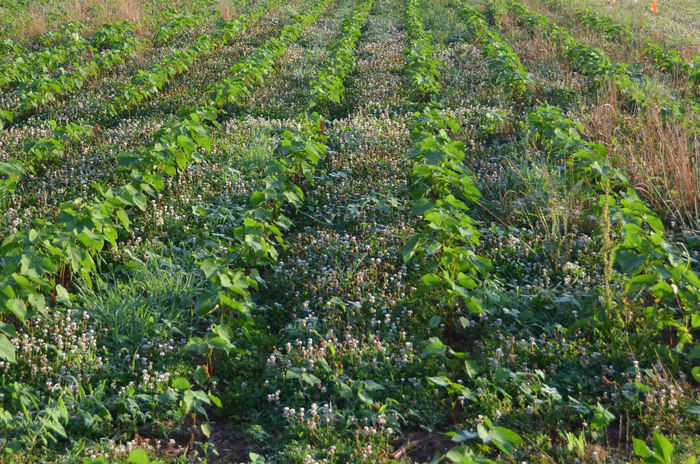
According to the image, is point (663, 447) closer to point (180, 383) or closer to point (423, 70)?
point (180, 383)

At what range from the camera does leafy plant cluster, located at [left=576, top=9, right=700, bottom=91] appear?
32.3 feet

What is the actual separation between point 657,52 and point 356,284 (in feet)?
30.6

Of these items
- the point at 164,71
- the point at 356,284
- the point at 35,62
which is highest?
the point at 35,62

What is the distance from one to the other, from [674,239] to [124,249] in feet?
→ 16.9

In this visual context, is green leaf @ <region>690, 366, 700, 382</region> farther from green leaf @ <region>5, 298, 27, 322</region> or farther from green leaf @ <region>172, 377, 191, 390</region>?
green leaf @ <region>5, 298, 27, 322</region>

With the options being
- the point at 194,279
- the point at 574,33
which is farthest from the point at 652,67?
the point at 194,279

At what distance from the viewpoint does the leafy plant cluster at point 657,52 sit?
9855mm

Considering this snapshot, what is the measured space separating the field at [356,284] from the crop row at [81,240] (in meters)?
0.03

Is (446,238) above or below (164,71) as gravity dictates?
below

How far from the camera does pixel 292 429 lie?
11.3 feet

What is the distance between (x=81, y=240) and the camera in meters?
4.45

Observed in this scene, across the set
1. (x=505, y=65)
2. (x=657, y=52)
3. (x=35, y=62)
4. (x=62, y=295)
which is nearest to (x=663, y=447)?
(x=62, y=295)

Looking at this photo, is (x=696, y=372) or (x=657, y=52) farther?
(x=657, y=52)

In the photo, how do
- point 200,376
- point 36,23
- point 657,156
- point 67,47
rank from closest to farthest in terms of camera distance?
point 200,376 < point 657,156 < point 67,47 < point 36,23
